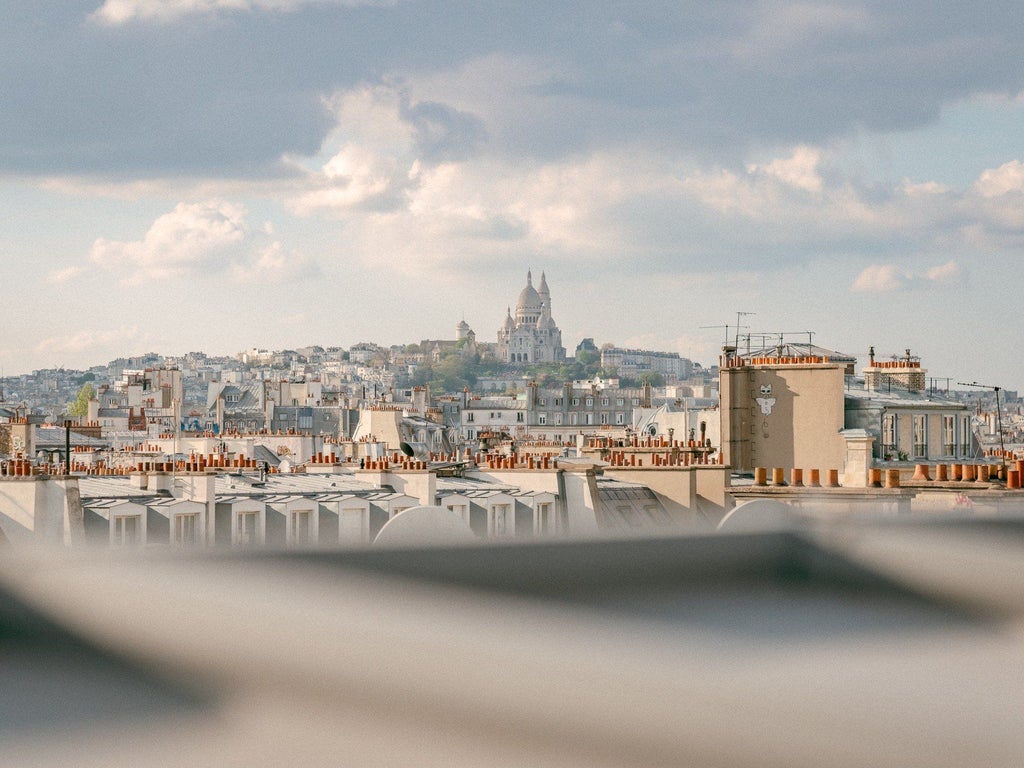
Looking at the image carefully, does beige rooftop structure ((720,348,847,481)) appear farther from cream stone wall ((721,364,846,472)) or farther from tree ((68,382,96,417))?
tree ((68,382,96,417))

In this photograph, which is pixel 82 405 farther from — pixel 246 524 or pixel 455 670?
pixel 455 670

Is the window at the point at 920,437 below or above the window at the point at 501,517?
above

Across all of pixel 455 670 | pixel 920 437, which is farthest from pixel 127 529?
pixel 455 670

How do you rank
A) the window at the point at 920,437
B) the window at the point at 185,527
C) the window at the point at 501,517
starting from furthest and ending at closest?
the window at the point at 920,437, the window at the point at 501,517, the window at the point at 185,527

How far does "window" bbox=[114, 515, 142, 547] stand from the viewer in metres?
19.1

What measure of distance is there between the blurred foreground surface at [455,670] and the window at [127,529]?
57.8ft

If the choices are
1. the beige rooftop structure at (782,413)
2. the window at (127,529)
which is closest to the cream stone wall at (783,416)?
the beige rooftop structure at (782,413)

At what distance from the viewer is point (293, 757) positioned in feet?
5.17

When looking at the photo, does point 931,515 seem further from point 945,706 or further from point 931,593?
point 945,706

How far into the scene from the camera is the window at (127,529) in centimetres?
1906

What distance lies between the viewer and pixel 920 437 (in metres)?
29.8

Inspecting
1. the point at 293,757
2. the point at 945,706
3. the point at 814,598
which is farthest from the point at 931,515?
the point at 293,757

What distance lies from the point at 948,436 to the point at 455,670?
1187 inches

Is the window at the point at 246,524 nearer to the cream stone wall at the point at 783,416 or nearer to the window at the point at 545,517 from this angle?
the window at the point at 545,517
